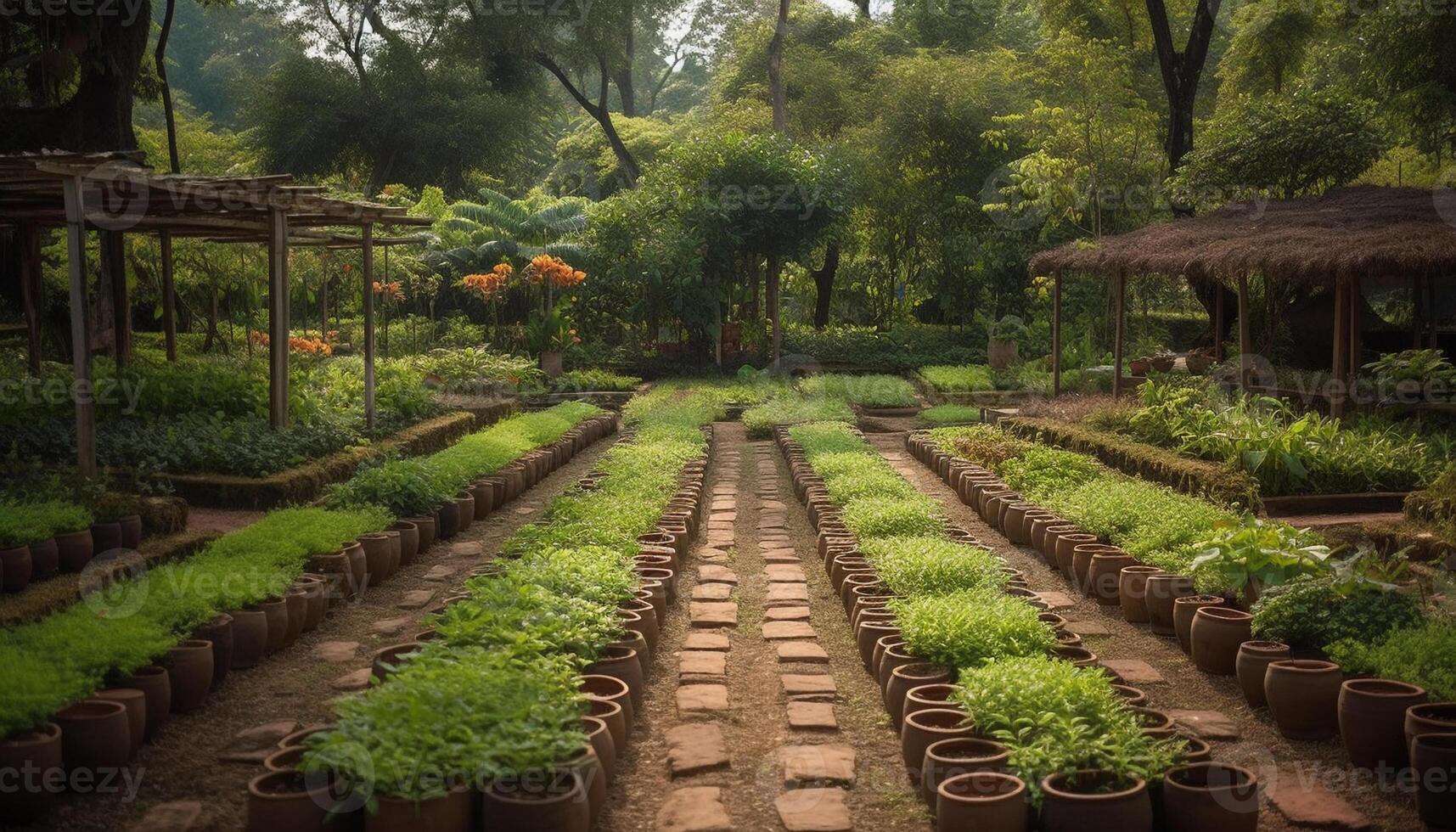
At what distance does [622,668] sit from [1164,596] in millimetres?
3180

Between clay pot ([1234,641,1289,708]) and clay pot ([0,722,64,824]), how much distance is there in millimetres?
4666

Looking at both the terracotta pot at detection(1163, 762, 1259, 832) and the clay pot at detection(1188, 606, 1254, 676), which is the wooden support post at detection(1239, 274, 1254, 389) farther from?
the terracotta pot at detection(1163, 762, 1259, 832)

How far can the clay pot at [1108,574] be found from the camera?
23.5 feet

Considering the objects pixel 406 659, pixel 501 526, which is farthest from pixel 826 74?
pixel 406 659

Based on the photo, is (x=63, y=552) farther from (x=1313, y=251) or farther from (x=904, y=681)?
(x=1313, y=251)

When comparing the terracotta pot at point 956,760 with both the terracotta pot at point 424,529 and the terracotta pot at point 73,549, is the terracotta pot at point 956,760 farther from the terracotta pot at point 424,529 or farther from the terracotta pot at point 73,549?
the terracotta pot at point 424,529

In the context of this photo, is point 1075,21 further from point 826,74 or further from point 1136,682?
point 1136,682

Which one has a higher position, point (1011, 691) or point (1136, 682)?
point (1011, 691)

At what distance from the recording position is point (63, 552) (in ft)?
21.1

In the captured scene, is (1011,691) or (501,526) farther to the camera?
(501,526)

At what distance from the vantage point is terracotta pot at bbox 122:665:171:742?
4.68 m

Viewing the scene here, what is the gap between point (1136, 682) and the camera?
5656 mm

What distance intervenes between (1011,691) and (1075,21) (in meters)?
20.8

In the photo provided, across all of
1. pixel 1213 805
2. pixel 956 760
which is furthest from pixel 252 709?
pixel 1213 805
